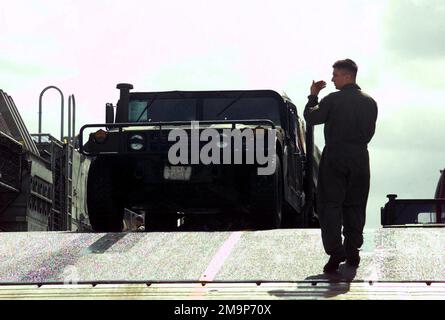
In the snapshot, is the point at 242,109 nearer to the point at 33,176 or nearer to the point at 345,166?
the point at 345,166

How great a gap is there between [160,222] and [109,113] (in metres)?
1.43

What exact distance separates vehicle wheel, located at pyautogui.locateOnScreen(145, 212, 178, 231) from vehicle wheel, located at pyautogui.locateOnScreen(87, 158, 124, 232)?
949mm

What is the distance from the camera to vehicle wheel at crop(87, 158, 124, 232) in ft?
35.2

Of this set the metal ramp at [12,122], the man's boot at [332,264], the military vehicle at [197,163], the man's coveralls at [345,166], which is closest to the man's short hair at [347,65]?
the man's coveralls at [345,166]

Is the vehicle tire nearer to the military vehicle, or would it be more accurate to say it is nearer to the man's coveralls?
the military vehicle

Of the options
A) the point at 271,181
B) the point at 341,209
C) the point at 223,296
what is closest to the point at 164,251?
the point at 341,209

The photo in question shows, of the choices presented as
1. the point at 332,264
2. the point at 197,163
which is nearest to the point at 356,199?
the point at 332,264

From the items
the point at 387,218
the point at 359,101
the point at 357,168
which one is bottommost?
the point at 387,218

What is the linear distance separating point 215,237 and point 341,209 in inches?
66.4

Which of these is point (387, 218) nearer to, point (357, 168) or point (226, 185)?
point (226, 185)

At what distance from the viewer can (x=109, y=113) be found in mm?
11852

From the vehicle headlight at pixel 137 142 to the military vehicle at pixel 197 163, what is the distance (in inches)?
0.4

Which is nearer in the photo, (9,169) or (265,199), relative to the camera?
(265,199)

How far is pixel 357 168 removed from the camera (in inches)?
275
